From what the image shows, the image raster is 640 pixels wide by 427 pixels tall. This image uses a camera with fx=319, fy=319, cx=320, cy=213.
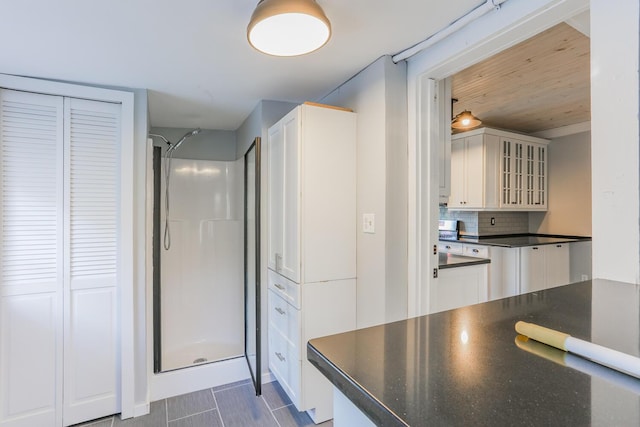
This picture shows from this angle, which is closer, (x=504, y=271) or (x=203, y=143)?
(x=203, y=143)

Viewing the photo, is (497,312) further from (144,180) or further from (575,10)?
(144,180)

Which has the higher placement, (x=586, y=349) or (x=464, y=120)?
(x=464, y=120)

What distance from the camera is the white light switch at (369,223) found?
6.12ft

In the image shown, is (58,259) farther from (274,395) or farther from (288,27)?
(288,27)

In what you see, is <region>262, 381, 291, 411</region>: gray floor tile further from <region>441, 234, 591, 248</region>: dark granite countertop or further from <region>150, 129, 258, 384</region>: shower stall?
<region>441, 234, 591, 248</region>: dark granite countertop

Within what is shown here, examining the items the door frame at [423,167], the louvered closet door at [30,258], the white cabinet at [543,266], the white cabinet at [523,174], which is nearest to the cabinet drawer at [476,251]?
the white cabinet at [543,266]

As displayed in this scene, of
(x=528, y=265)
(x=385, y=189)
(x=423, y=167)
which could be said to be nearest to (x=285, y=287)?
(x=385, y=189)

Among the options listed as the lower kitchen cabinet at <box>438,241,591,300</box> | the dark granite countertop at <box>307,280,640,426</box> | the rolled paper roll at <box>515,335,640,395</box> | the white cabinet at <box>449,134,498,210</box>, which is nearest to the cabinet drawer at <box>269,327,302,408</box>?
the dark granite countertop at <box>307,280,640,426</box>

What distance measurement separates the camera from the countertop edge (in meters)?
0.41

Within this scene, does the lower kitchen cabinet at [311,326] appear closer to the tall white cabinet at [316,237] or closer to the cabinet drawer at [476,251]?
the tall white cabinet at [316,237]

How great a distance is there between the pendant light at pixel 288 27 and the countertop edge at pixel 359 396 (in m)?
1.11

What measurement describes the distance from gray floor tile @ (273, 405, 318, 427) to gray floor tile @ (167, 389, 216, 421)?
0.48m

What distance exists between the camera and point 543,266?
351 cm

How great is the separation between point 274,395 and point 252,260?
3.28 ft
